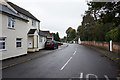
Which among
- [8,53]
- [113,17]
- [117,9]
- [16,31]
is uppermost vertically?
[117,9]

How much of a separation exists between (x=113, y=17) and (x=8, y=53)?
34.6ft

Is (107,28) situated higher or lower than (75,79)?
higher

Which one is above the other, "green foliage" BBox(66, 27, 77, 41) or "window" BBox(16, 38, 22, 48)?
"green foliage" BBox(66, 27, 77, 41)

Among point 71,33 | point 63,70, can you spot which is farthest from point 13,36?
point 71,33

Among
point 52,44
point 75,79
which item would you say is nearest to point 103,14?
point 75,79

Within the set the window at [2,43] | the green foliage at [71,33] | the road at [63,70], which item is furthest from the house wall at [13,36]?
the green foliage at [71,33]

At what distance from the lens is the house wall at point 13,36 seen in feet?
33.0

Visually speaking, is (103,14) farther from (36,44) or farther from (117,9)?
(36,44)

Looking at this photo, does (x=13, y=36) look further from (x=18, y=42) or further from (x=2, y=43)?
(x=2, y=43)

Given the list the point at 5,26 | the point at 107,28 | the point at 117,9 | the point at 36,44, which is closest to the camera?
the point at 117,9

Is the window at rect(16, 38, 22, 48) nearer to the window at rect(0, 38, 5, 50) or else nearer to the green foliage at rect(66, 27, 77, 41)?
the window at rect(0, 38, 5, 50)

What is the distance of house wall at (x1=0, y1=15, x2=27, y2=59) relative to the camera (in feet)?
33.0

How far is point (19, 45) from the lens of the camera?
12.7 meters

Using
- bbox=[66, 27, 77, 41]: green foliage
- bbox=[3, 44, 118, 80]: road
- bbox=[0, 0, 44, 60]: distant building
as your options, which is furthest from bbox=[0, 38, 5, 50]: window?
bbox=[66, 27, 77, 41]: green foliage
